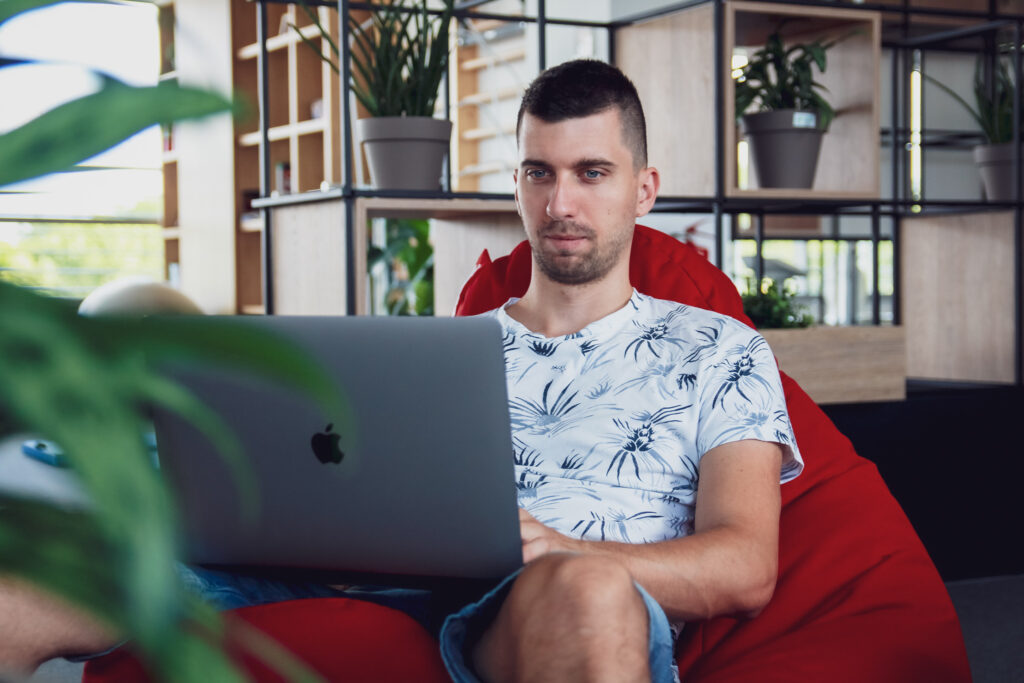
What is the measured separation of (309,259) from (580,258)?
1.04 m

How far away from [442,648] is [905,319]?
2.76m

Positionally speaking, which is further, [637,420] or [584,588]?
[637,420]

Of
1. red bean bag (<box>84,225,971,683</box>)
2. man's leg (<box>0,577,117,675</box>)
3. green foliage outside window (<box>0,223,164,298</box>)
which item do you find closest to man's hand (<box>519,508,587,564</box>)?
red bean bag (<box>84,225,971,683</box>)

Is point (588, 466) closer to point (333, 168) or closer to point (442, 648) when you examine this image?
point (442, 648)

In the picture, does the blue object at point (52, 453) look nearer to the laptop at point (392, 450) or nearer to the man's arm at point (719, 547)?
the laptop at point (392, 450)

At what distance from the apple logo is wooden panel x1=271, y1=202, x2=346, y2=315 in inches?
51.9

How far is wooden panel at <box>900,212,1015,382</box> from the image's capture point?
3316mm

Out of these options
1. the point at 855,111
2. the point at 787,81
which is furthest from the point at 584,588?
the point at 855,111

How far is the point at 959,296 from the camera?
342cm

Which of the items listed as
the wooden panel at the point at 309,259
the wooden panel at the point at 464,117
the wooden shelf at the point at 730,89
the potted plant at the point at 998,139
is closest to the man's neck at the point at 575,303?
the wooden panel at the point at 309,259

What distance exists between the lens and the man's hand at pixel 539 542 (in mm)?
1234

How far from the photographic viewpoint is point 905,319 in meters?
3.58

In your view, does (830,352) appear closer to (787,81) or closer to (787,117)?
(787,117)

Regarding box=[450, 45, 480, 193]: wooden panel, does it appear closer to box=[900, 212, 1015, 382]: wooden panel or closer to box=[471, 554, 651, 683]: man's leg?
box=[900, 212, 1015, 382]: wooden panel
